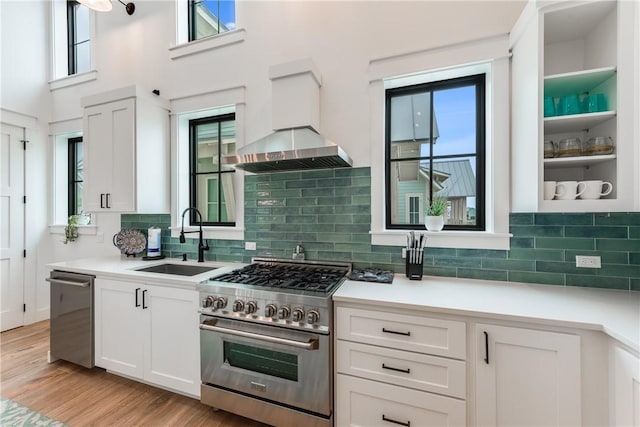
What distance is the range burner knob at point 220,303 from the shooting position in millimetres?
1770

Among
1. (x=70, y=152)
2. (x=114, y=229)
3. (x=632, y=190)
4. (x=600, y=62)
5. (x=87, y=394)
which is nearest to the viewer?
(x=632, y=190)

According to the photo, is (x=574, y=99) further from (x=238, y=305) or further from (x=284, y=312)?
(x=238, y=305)

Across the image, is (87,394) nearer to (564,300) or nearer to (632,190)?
(564,300)

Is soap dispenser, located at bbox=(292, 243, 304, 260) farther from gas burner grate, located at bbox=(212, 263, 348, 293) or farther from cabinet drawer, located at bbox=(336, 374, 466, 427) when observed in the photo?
cabinet drawer, located at bbox=(336, 374, 466, 427)

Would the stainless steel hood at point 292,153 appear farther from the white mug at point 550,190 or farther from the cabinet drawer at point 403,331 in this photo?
the white mug at point 550,190

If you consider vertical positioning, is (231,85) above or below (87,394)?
above

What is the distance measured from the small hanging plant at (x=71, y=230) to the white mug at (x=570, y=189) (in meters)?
4.90

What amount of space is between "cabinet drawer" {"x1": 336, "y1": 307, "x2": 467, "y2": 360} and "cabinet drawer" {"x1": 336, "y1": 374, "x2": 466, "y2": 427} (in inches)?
9.4

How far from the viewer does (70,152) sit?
3.73m

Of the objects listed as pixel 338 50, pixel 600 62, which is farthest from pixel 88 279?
pixel 600 62

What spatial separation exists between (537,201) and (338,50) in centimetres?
187

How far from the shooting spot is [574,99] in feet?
5.10

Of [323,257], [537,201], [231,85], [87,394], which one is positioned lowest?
[87,394]

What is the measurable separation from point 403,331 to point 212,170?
2.49 meters
